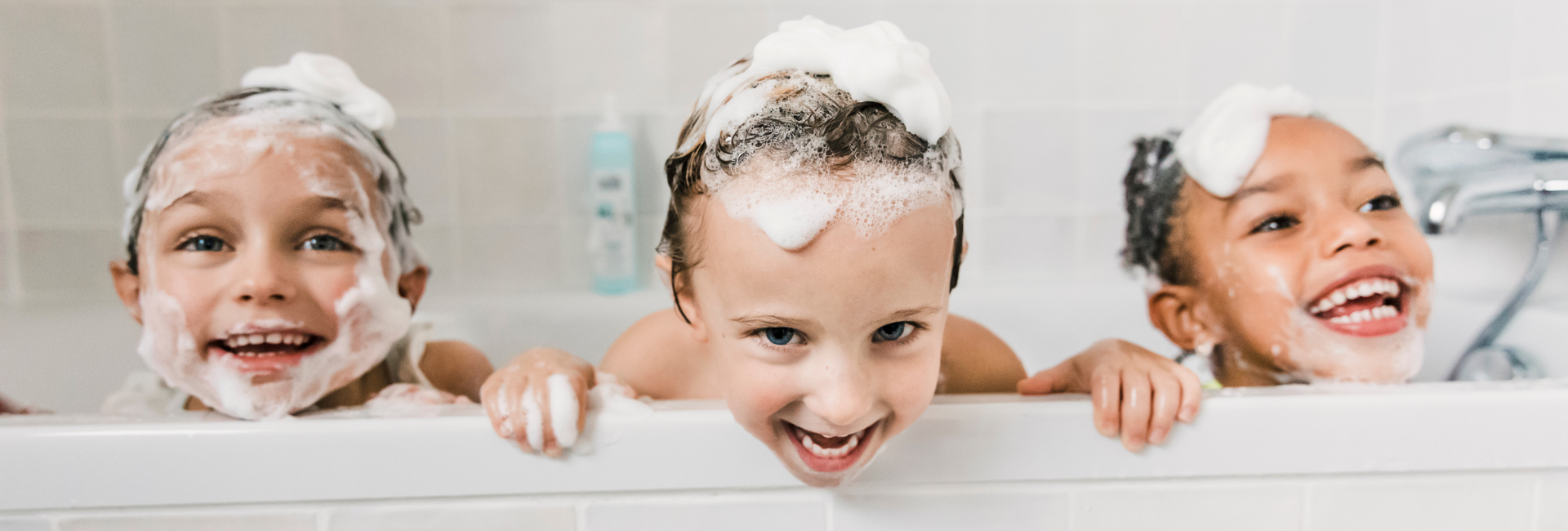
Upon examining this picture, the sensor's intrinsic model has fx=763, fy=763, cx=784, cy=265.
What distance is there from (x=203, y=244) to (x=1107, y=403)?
733 mm

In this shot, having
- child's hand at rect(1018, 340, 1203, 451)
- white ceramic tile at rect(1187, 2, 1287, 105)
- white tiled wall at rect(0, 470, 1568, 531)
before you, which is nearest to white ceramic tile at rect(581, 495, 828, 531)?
white tiled wall at rect(0, 470, 1568, 531)

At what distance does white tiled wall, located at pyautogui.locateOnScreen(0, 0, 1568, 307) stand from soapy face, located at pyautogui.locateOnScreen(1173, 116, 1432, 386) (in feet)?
1.78

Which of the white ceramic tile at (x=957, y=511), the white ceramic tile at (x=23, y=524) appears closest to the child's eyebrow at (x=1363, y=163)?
the white ceramic tile at (x=957, y=511)

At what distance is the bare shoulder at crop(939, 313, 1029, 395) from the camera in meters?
0.80

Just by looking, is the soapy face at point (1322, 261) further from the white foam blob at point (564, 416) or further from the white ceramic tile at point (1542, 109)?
the white foam blob at point (564, 416)

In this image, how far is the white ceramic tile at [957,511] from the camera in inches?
22.1

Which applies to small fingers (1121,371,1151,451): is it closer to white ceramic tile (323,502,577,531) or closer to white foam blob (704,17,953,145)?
white foam blob (704,17,953,145)

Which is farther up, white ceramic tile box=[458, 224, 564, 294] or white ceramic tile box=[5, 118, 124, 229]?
white ceramic tile box=[5, 118, 124, 229]

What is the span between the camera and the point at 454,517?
556 mm

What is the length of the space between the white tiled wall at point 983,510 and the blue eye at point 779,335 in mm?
137

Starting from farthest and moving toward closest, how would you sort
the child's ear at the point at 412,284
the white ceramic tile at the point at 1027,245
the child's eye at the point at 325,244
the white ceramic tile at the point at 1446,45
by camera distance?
the white ceramic tile at the point at 1027,245 → the white ceramic tile at the point at 1446,45 → the child's ear at the point at 412,284 → the child's eye at the point at 325,244

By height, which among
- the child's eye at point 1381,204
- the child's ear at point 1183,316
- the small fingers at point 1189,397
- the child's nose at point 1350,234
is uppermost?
the child's eye at point 1381,204

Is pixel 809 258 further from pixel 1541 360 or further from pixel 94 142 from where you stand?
pixel 94 142

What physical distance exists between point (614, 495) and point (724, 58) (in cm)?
84
